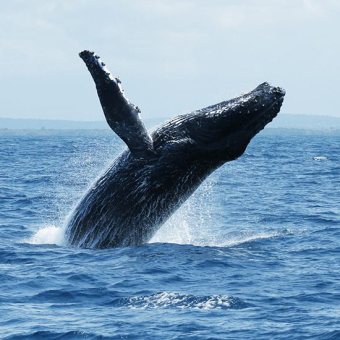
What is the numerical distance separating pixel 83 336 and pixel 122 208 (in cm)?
453

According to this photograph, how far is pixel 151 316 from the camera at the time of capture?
10.3 metres

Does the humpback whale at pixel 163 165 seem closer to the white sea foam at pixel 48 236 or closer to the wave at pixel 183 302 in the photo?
the white sea foam at pixel 48 236

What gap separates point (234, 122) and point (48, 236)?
4384mm

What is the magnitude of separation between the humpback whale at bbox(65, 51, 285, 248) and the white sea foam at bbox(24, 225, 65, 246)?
78 centimetres

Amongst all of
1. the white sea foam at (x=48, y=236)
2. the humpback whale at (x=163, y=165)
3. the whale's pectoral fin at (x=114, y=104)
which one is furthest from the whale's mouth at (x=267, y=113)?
the white sea foam at (x=48, y=236)

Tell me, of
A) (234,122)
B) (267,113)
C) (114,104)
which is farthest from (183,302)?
(267,113)

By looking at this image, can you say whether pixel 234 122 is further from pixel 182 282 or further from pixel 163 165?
pixel 182 282

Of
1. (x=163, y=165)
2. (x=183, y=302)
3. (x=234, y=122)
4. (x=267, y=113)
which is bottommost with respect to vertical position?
(x=183, y=302)

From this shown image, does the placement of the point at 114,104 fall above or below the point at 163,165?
above

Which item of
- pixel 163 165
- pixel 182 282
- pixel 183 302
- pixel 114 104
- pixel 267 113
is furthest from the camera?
pixel 163 165

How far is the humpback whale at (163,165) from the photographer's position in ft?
44.5

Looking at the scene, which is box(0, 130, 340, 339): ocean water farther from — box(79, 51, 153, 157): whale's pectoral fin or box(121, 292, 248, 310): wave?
box(79, 51, 153, 157): whale's pectoral fin

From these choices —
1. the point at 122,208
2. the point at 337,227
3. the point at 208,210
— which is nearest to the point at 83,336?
the point at 122,208

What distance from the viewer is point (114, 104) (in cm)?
1287
